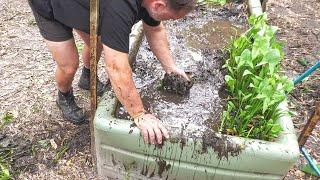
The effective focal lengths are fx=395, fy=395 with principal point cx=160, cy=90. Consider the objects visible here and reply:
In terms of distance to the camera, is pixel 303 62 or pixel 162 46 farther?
pixel 303 62

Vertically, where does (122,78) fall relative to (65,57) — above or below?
above

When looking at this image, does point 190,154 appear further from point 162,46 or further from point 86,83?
point 86,83

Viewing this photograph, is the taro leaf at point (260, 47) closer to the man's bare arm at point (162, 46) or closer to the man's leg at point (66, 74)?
the man's bare arm at point (162, 46)

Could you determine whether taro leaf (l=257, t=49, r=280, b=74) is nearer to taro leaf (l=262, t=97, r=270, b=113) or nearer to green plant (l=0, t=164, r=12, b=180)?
taro leaf (l=262, t=97, r=270, b=113)

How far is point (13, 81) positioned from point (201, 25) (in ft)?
5.96

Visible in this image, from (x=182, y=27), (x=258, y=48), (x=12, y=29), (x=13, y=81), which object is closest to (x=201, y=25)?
(x=182, y=27)

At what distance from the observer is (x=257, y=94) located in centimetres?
240

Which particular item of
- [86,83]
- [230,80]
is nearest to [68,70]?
[86,83]

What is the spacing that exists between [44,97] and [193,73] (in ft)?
4.60

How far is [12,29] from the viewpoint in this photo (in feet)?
14.3

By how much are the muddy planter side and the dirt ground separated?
621 millimetres

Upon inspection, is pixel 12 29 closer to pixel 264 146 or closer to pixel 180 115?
pixel 180 115

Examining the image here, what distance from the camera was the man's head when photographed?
6.86 ft

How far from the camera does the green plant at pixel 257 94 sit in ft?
7.59
